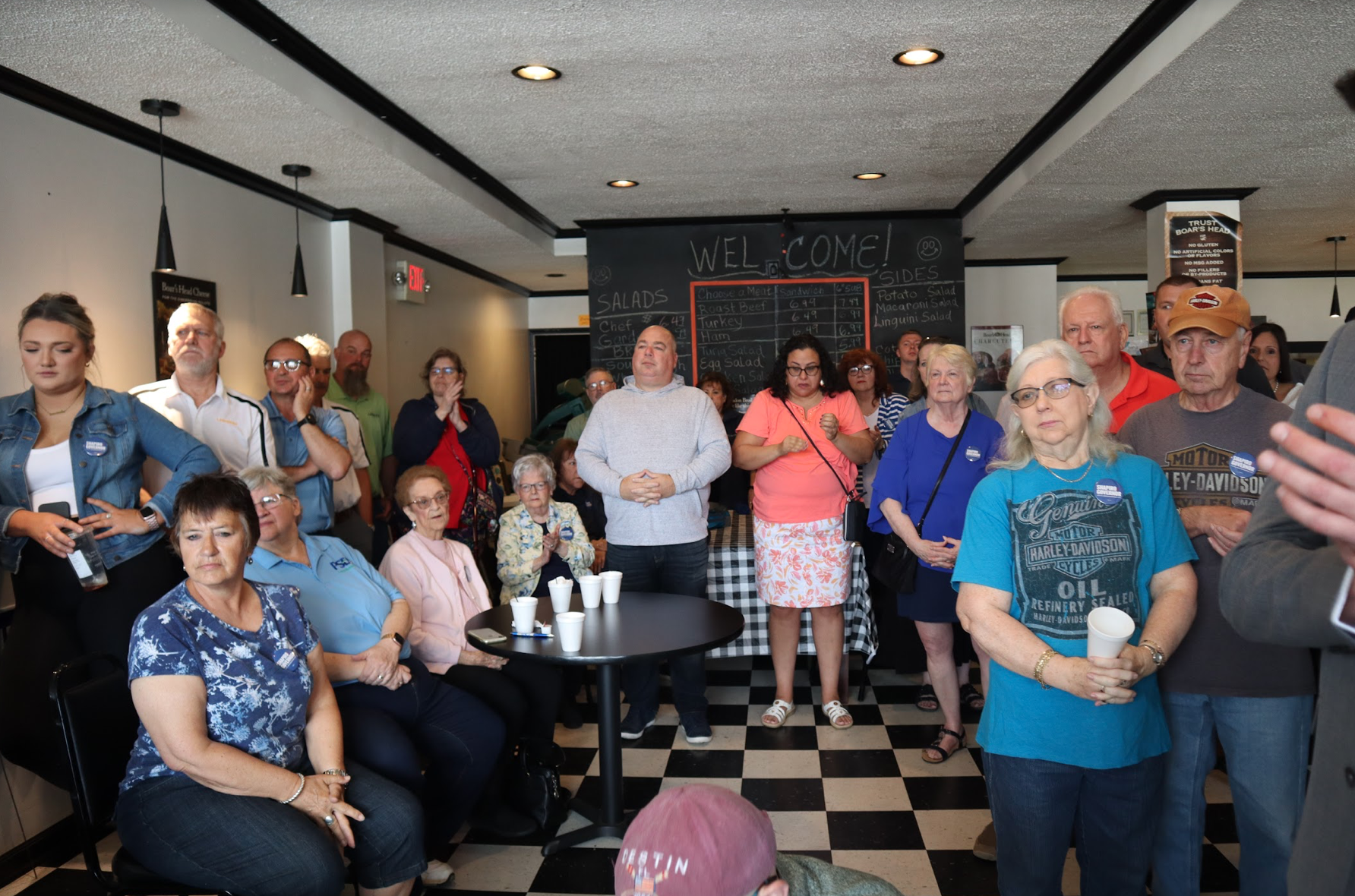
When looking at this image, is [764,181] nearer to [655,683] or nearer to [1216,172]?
[1216,172]

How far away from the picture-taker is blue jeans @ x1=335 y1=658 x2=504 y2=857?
8.54 feet

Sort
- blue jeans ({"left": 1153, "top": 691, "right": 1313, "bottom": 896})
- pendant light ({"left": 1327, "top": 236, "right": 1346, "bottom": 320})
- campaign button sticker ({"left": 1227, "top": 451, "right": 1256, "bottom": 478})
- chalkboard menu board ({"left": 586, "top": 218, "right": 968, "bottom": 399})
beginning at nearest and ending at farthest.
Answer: blue jeans ({"left": 1153, "top": 691, "right": 1313, "bottom": 896}), campaign button sticker ({"left": 1227, "top": 451, "right": 1256, "bottom": 478}), chalkboard menu board ({"left": 586, "top": 218, "right": 968, "bottom": 399}), pendant light ({"left": 1327, "top": 236, "right": 1346, "bottom": 320})

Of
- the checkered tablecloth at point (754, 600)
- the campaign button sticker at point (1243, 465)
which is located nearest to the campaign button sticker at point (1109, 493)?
the campaign button sticker at point (1243, 465)

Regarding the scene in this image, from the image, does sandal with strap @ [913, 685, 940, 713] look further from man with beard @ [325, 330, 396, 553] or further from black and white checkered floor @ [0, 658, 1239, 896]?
man with beard @ [325, 330, 396, 553]

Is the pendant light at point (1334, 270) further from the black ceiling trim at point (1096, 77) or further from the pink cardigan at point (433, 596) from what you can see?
the pink cardigan at point (433, 596)

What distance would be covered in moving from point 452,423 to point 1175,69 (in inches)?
128

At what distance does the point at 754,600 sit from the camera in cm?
420

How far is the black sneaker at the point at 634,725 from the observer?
3.67 m

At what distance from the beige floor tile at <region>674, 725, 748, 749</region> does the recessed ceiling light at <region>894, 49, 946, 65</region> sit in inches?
103

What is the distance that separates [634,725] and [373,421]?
2.22 metres

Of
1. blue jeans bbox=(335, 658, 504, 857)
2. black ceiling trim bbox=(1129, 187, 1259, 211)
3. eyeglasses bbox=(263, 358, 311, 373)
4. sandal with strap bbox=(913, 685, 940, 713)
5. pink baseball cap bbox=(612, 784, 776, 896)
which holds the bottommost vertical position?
sandal with strap bbox=(913, 685, 940, 713)

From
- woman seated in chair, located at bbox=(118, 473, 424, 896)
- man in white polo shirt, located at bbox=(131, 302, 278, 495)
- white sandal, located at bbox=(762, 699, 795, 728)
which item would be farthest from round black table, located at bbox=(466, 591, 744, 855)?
man in white polo shirt, located at bbox=(131, 302, 278, 495)

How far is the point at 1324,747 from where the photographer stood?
→ 2.99 ft

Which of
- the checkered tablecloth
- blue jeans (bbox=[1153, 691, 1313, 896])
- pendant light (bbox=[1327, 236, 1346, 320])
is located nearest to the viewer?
blue jeans (bbox=[1153, 691, 1313, 896])
